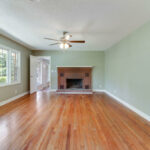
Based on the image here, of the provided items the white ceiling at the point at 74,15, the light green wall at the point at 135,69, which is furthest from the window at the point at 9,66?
the light green wall at the point at 135,69

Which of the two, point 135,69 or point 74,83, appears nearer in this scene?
point 135,69

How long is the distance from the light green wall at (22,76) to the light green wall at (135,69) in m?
4.54

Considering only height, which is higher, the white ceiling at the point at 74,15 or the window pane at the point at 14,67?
the white ceiling at the point at 74,15

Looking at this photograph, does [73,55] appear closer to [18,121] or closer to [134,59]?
[134,59]

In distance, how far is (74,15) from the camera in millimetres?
2221

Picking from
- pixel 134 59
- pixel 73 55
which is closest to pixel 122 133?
pixel 134 59

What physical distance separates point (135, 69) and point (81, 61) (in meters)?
3.32

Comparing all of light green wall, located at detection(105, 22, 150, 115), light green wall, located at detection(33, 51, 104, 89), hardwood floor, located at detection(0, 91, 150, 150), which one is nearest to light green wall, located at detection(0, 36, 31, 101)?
light green wall, located at detection(33, 51, 104, 89)

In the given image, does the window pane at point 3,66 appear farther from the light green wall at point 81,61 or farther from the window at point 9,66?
the light green wall at point 81,61

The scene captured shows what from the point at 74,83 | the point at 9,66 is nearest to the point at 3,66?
the point at 9,66

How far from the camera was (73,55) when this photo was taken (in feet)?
19.1

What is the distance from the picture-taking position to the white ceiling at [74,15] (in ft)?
6.03

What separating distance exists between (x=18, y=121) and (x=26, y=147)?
1.01 meters

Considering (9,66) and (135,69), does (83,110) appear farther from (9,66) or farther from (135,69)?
(9,66)
